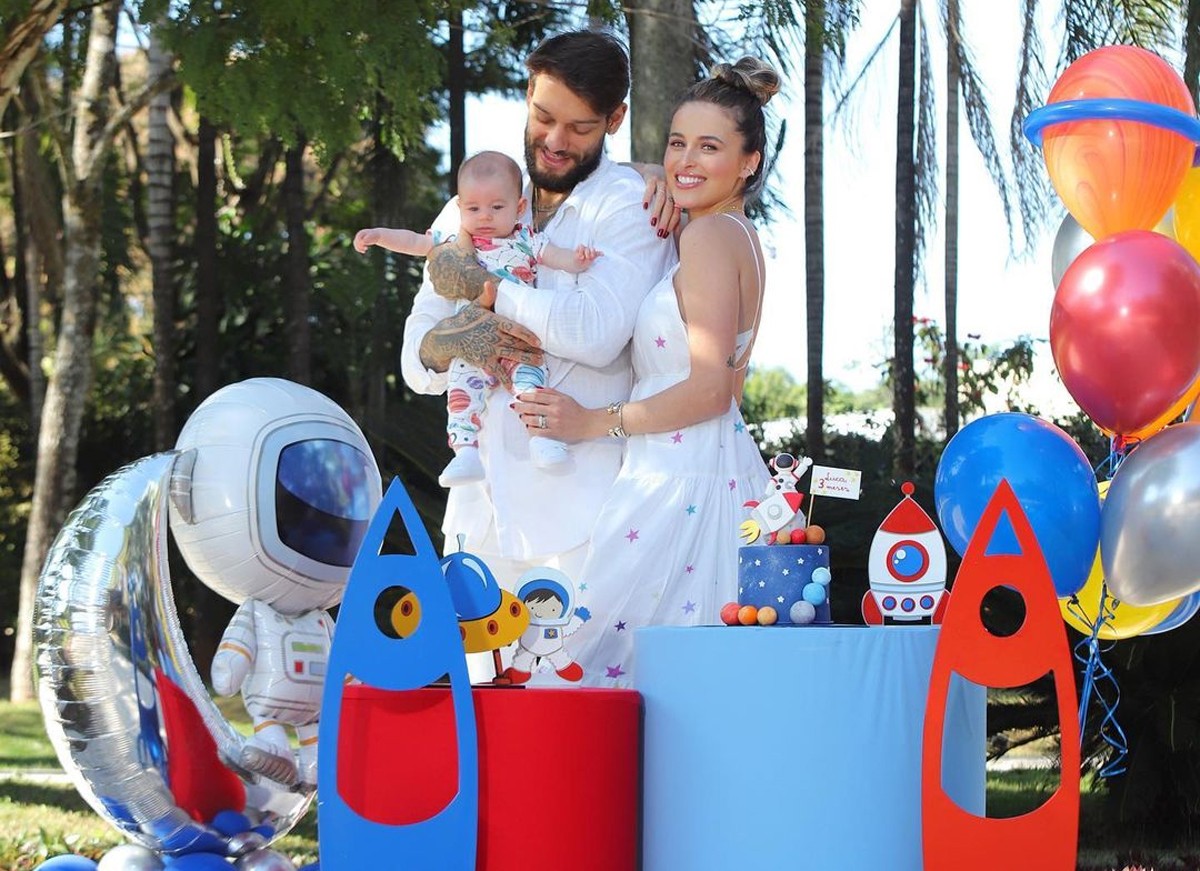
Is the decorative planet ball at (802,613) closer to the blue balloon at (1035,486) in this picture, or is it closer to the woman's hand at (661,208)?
the blue balloon at (1035,486)

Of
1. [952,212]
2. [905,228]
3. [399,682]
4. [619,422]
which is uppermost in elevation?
[952,212]

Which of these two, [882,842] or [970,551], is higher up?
[970,551]

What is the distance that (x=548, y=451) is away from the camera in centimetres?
371

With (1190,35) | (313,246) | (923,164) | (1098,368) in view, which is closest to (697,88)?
(1098,368)

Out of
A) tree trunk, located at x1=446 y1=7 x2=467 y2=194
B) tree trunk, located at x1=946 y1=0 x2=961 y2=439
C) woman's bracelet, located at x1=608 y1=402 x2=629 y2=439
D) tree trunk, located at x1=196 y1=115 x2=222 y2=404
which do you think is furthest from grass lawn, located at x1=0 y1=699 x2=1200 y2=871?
tree trunk, located at x1=196 y1=115 x2=222 y2=404

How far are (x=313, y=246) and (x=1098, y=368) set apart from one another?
14.1 metres

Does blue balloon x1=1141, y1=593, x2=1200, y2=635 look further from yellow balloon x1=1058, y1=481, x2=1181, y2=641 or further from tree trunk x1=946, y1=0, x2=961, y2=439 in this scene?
tree trunk x1=946, y1=0, x2=961, y2=439

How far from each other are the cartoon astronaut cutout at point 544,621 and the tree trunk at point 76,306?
8378 millimetres

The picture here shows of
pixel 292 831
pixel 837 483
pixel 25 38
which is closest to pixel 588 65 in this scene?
pixel 837 483

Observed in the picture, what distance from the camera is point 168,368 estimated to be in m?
12.4

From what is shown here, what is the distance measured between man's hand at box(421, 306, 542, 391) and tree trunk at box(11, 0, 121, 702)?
25.0 ft

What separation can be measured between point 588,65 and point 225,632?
1.69m

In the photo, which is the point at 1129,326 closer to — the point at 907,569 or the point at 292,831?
the point at 907,569

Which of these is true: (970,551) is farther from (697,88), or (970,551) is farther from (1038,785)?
(1038,785)
